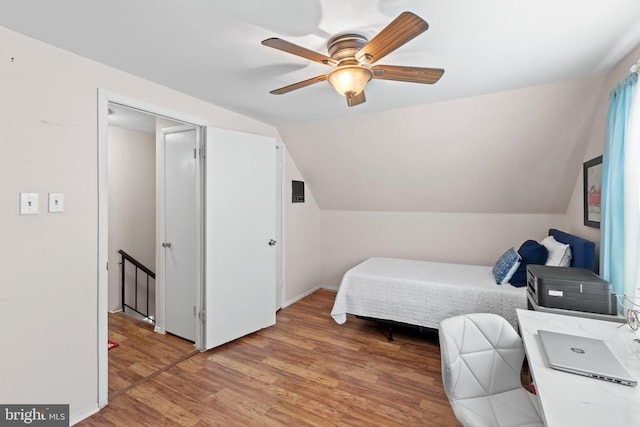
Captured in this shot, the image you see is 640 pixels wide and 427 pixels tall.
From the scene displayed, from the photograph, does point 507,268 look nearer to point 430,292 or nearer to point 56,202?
point 430,292

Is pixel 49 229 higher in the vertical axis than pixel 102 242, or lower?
higher

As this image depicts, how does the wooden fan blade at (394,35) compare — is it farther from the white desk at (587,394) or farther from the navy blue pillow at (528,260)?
the navy blue pillow at (528,260)

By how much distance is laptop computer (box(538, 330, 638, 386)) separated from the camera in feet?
3.47

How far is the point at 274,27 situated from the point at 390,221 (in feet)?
10.5

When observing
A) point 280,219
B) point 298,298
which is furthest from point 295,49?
point 298,298

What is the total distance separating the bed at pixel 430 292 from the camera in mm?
2561

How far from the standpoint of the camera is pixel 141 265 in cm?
385

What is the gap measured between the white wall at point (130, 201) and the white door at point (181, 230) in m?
1.08

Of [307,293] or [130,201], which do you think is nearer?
[130,201]

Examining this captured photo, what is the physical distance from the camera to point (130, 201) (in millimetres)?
3898

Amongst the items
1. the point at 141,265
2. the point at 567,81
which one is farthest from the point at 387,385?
the point at 141,265

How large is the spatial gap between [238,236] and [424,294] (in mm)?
1994

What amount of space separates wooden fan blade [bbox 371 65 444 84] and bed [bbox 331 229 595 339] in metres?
1.90

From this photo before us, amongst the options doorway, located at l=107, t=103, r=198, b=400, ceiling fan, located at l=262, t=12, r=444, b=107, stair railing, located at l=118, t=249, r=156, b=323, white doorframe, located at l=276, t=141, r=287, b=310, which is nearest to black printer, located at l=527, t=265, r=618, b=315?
ceiling fan, located at l=262, t=12, r=444, b=107
